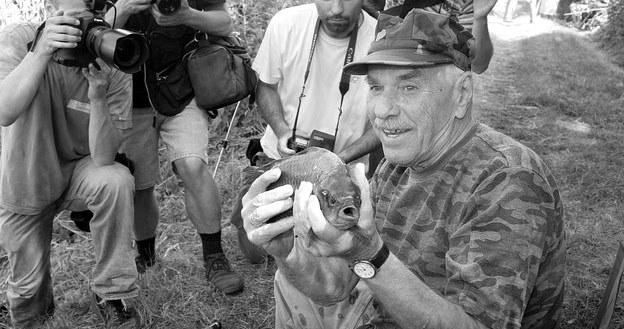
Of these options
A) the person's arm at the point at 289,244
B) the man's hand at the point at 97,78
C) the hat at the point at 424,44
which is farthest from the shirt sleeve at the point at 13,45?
the hat at the point at 424,44

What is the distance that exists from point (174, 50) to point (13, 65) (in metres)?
1.10

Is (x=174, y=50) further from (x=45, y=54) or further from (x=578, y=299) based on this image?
(x=578, y=299)

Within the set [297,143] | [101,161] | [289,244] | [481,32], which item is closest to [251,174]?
[289,244]

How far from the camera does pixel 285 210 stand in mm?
2053

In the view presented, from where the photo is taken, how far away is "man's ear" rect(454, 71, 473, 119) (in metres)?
2.30

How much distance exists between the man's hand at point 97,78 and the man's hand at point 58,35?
18 centimetres

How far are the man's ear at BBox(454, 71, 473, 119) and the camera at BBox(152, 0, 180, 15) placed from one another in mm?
2238

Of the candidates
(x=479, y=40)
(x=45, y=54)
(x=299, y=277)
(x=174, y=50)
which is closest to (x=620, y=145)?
(x=479, y=40)

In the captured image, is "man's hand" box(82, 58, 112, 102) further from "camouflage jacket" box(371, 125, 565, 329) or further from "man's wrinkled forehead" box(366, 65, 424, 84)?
"camouflage jacket" box(371, 125, 565, 329)

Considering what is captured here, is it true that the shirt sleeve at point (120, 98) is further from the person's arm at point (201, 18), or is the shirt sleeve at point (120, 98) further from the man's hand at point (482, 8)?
the man's hand at point (482, 8)

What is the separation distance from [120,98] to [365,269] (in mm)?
2500

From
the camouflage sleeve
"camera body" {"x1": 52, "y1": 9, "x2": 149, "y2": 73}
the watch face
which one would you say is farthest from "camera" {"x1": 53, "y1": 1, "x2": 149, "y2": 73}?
the camouflage sleeve

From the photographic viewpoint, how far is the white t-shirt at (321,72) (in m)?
4.29

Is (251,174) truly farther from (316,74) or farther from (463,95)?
(316,74)
